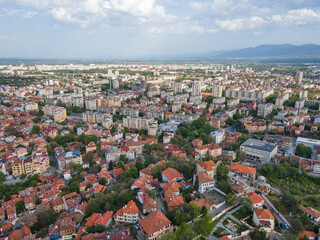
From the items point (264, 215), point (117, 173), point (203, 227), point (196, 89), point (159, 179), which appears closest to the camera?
point (203, 227)

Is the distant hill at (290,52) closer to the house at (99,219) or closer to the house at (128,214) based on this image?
the house at (128,214)

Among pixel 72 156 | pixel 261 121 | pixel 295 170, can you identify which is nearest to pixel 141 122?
pixel 72 156

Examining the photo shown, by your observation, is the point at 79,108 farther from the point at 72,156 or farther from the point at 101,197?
the point at 101,197

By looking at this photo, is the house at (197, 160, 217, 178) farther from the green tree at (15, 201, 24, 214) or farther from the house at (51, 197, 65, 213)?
the green tree at (15, 201, 24, 214)

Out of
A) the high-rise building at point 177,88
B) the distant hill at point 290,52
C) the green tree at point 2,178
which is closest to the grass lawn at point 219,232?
the green tree at point 2,178

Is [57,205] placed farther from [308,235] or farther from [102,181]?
[308,235]

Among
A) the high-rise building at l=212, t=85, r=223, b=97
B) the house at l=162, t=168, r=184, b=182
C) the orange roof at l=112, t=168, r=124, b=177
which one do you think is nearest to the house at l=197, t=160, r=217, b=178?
the house at l=162, t=168, r=184, b=182

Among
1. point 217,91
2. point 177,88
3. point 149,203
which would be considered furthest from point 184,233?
point 177,88
